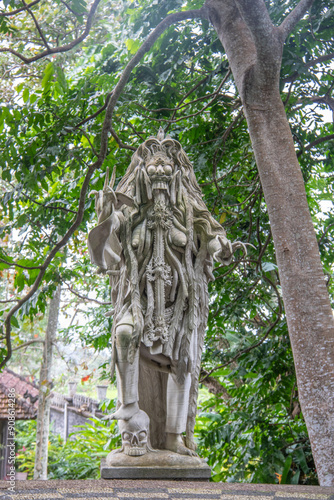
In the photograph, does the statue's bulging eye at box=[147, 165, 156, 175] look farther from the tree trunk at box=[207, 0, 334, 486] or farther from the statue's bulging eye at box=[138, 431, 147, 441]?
the statue's bulging eye at box=[138, 431, 147, 441]

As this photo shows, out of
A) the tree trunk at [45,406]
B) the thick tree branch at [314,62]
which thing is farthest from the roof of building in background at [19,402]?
the thick tree branch at [314,62]

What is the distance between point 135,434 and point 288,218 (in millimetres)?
1954

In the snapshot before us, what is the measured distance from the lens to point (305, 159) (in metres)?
5.98

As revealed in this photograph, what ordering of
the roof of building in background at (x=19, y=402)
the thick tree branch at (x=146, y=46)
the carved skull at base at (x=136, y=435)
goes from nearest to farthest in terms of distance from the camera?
the carved skull at base at (x=136, y=435), the thick tree branch at (x=146, y=46), the roof of building in background at (x=19, y=402)

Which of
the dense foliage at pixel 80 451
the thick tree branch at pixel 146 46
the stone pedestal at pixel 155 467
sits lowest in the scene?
the dense foliage at pixel 80 451

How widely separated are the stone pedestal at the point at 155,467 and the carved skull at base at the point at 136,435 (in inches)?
1.7

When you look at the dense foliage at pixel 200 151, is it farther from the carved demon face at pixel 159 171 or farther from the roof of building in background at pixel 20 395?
the roof of building in background at pixel 20 395

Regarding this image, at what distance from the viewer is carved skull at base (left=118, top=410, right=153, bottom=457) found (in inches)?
119

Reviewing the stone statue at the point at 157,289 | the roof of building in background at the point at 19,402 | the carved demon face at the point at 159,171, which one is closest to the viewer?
the stone statue at the point at 157,289

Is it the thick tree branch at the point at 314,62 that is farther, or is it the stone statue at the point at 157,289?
the thick tree branch at the point at 314,62

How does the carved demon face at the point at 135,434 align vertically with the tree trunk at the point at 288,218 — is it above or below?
below

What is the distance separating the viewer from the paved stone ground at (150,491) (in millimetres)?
2170

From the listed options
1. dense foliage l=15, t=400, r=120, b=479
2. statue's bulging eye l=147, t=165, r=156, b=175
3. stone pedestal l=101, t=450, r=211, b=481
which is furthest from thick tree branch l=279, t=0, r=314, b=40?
dense foliage l=15, t=400, r=120, b=479

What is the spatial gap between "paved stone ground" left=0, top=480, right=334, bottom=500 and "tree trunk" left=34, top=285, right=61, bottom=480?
22.2 ft
